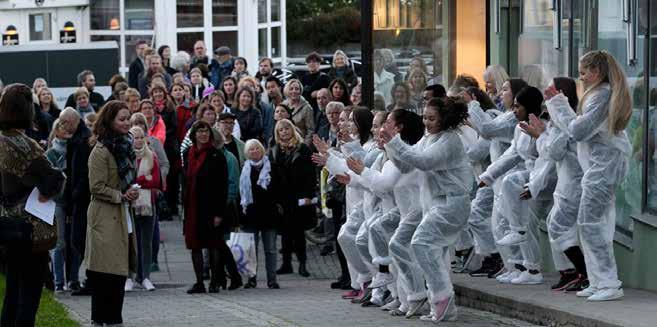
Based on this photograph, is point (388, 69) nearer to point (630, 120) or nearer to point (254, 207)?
point (254, 207)

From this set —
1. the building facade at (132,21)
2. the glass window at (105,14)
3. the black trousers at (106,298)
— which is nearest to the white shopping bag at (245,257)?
the black trousers at (106,298)

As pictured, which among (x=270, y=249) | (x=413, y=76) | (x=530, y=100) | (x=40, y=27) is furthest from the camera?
(x=40, y=27)

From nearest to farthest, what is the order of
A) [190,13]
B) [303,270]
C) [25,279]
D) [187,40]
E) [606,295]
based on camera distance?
→ [25,279] → [606,295] → [303,270] → [190,13] → [187,40]

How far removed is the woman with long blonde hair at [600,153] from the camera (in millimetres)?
12250

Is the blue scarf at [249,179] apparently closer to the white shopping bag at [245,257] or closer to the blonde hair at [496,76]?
the white shopping bag at [245,257]

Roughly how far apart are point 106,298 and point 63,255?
13.5ft

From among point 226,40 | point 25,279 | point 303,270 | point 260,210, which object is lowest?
point 303,270

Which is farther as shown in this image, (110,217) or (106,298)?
(110,217)

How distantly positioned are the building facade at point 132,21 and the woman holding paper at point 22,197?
888 inches

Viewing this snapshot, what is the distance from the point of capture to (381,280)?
13.5 m

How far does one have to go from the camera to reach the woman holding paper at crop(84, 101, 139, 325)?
1227 cm

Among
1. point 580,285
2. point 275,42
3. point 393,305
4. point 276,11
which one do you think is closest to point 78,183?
point 393,305

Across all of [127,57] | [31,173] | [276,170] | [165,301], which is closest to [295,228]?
[276,170]

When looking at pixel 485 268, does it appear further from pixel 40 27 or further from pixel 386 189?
pixel 40 27
